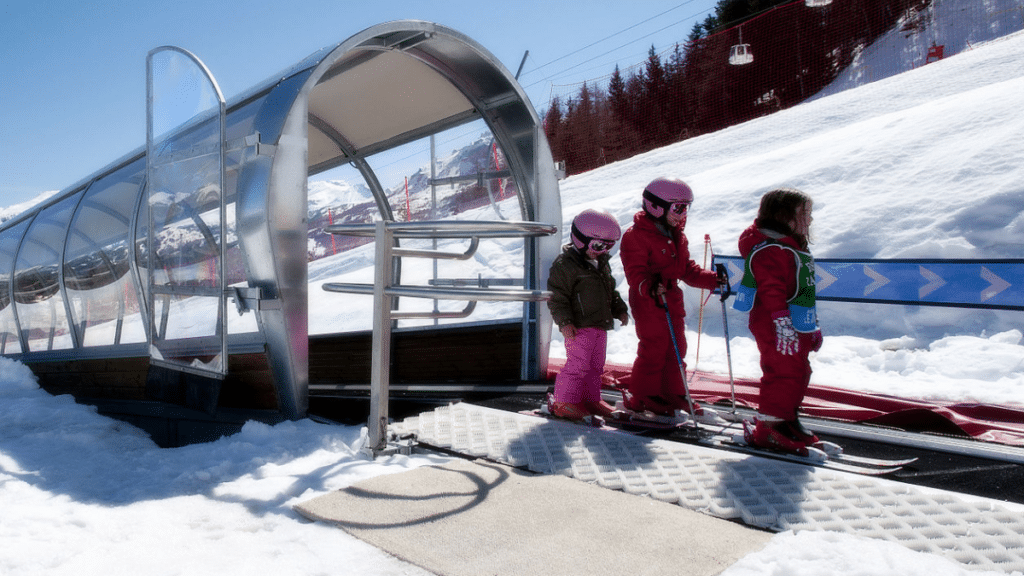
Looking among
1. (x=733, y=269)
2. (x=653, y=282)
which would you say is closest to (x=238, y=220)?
(x=653, y=282)

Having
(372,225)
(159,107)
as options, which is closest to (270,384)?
(372,225)

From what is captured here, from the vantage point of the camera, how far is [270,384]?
4438 millimetres

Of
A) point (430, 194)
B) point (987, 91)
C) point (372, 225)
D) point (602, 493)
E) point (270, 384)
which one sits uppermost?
point (987, 91)

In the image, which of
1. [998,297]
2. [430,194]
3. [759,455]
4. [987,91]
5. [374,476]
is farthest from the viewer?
[987,91]

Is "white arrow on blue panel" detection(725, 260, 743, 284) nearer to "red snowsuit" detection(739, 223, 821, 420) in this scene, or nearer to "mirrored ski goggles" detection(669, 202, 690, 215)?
"mirrored ski goggles" detection(669, 202, 690, 215)

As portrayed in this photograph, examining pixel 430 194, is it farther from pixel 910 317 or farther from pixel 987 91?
pixel 987 91

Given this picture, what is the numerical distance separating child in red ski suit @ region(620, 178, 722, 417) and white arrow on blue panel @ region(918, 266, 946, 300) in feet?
7.77

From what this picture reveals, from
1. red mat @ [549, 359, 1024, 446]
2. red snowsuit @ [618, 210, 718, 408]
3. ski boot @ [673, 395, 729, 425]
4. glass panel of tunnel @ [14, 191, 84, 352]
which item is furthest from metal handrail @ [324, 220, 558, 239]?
glass panel of tunnel @ [14, 191, 84, 352]

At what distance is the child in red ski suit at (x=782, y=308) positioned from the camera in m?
3.34

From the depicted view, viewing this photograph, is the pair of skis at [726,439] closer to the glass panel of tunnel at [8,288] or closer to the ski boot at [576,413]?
the ski boot at [576,413]

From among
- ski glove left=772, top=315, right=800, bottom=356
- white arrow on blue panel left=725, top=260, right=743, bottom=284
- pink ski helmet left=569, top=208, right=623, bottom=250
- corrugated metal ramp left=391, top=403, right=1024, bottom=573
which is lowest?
corrugated metal ramp left=391, top=403, right=1024, bottom=573

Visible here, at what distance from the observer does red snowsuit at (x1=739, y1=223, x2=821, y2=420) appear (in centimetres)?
334

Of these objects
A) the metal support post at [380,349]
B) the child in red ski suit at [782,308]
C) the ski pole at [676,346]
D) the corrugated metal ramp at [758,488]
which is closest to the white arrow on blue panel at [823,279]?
the ski pole at [676,346]

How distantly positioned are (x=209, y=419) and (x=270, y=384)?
531mm
